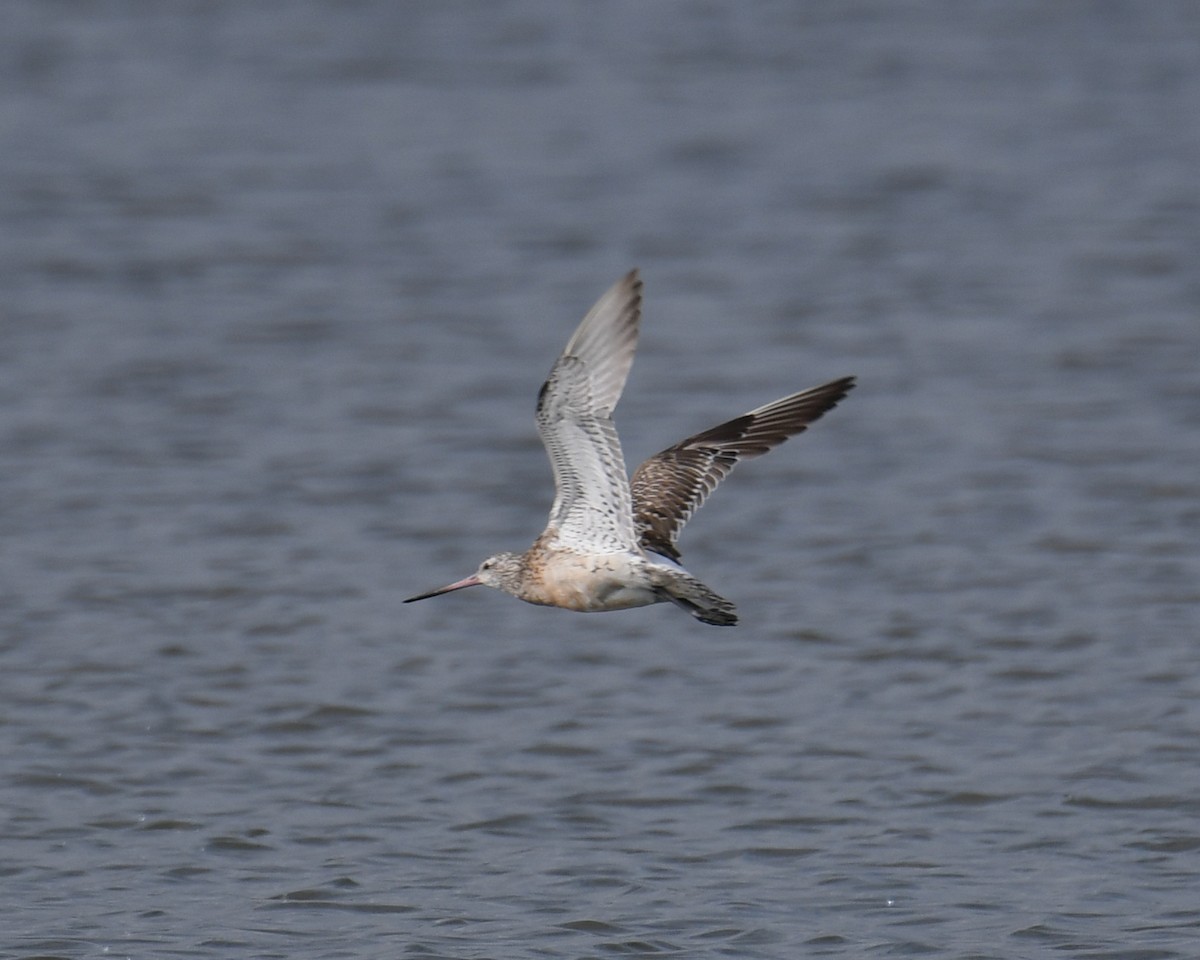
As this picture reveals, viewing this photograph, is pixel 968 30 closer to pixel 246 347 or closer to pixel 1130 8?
pixel 1130 8

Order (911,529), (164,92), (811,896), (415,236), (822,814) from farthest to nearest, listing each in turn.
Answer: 1. (164,92)
2. (415,236)
3. (911,529)
4. (822,814)
5. (811,896)

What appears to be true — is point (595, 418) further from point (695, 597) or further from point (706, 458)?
point (706, 458)

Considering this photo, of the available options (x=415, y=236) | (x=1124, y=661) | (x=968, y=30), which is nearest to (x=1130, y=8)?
(x=968, y=30)

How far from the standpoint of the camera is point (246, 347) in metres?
15.3

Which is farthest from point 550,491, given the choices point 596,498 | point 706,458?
point 596,498

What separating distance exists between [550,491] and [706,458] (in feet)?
12.8

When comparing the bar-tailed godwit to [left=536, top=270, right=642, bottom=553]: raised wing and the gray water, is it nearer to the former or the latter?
[left=536, top=270, right=642, bottom=553]: raised wing

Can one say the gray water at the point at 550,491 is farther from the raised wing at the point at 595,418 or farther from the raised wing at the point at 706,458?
the raised wing at the point at 595,418

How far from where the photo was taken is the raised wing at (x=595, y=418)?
753cm

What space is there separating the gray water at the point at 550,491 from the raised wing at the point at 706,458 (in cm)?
129

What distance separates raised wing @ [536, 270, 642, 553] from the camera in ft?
24.7

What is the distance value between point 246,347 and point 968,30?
11183 millimetres

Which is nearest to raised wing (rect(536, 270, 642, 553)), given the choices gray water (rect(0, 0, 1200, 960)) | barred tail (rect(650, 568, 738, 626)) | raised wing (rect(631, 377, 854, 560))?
barred tail (rect(650, 568, 738, 626))

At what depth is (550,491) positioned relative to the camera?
42.1 ft
